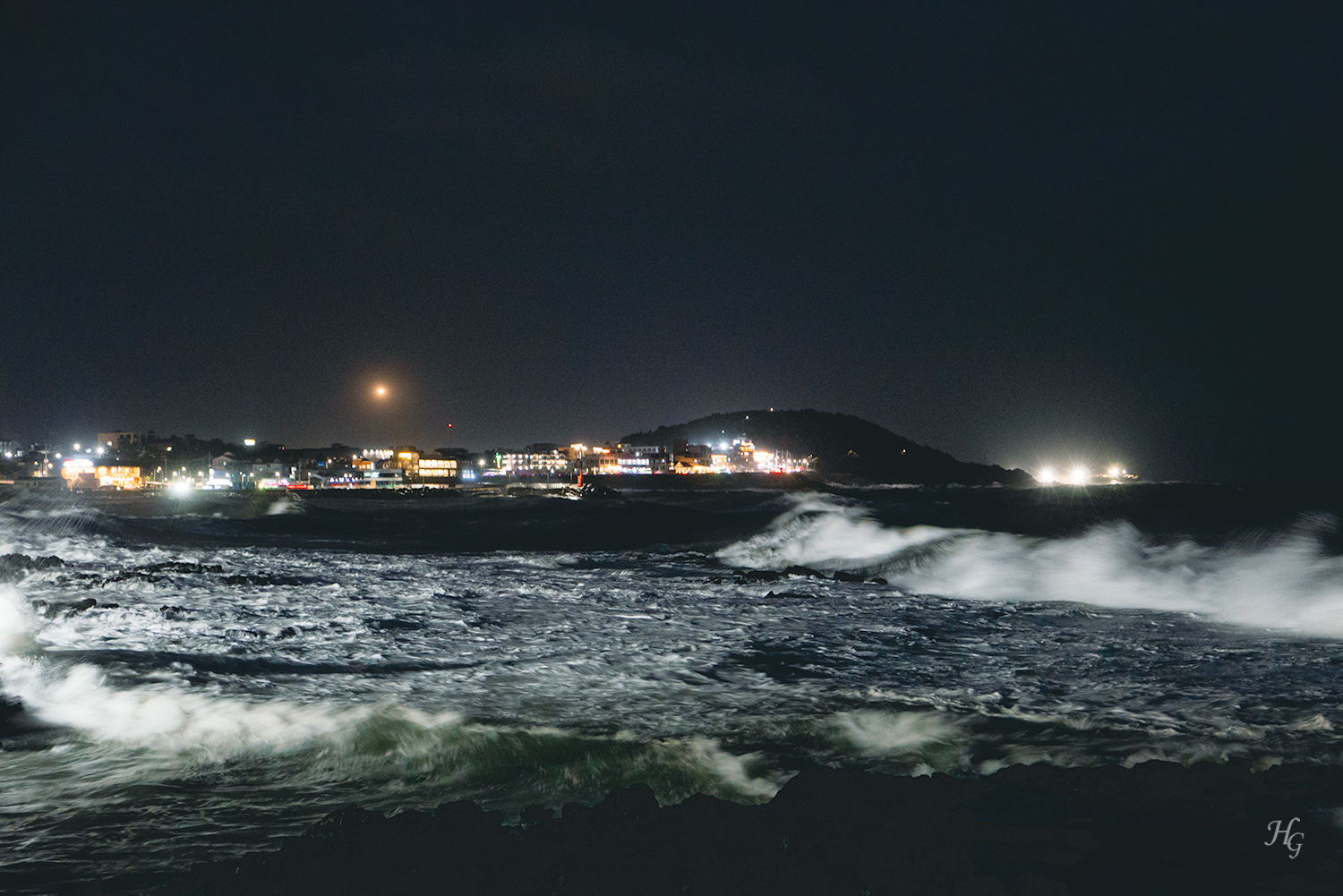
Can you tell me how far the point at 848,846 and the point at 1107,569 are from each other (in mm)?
17676

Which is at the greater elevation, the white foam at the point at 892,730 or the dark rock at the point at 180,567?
the white foam at the point at 892,730

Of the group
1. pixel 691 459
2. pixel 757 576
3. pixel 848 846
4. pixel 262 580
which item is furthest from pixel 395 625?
pixel 691 459

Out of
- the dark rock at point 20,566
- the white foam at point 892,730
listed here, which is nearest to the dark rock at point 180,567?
the dark rock at point 20,566

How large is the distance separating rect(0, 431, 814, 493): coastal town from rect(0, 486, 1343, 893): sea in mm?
134233

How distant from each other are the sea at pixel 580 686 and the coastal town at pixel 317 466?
440 feet

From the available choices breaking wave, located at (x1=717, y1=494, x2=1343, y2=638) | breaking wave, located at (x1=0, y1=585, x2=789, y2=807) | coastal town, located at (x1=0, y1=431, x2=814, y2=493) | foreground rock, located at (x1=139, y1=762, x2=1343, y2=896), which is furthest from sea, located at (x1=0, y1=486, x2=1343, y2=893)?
coastal town, located at (x1=0, y1=431, x2=814, y2=493)

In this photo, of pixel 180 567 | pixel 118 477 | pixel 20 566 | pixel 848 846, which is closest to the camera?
pixel 848 846

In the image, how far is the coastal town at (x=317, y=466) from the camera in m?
145

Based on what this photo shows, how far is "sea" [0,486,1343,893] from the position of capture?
520 centimetres

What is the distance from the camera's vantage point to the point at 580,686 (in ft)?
26.1

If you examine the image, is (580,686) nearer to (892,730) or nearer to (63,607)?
(892,730)

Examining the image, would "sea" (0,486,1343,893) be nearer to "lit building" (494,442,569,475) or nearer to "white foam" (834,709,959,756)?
"white foam" (834,709,959,756)

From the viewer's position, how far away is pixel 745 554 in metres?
27.9

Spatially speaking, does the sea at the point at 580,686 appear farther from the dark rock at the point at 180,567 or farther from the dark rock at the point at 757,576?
the dark rock at the point at 180,567
